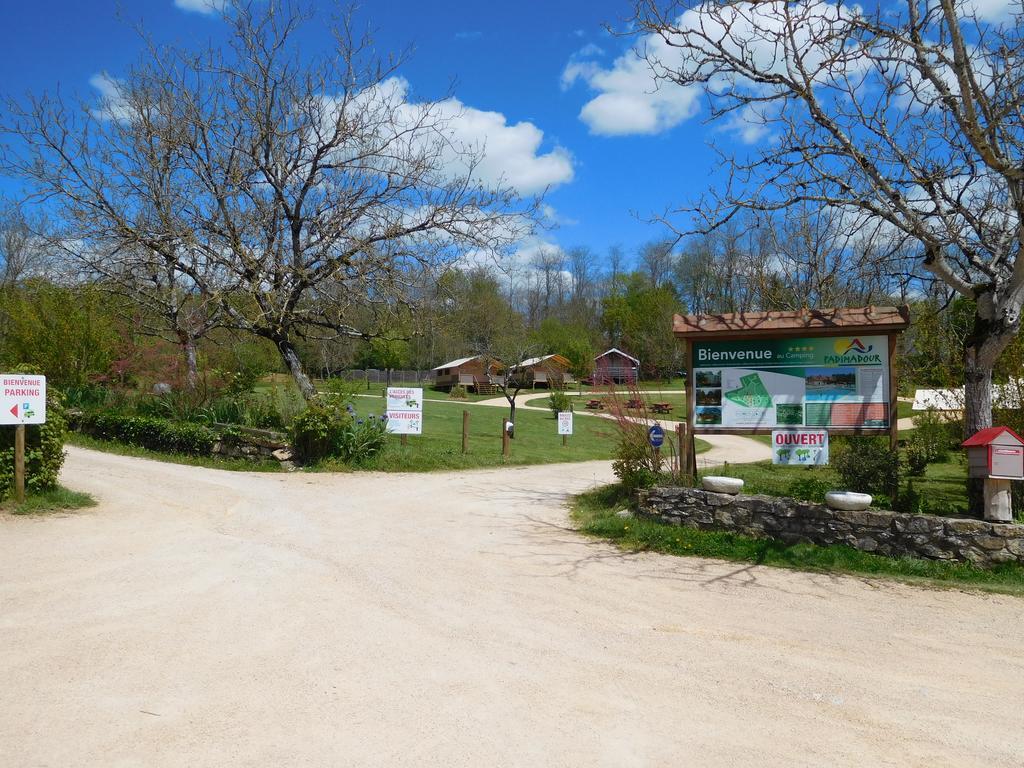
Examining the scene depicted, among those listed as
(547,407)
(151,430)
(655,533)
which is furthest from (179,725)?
(547,407)

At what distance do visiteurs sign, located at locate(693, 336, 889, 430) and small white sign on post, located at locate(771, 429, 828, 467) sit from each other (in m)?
0.14

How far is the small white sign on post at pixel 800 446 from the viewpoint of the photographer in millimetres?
9500

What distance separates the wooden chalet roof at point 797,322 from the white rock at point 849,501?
91.0 inches

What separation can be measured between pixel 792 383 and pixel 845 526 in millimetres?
2200

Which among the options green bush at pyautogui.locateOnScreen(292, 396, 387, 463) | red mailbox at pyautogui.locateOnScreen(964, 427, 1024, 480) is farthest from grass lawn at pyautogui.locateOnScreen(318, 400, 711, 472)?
red mailbox at pyautogui.locateOnScreen(964, 427, 1024, 480)

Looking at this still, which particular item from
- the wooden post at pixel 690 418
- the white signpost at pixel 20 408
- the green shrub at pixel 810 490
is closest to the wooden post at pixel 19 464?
the white signpost at pixel 20 408

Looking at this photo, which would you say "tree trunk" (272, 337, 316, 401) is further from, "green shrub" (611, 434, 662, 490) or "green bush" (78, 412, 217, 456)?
"green shrub" (611, 434, 662, 490)

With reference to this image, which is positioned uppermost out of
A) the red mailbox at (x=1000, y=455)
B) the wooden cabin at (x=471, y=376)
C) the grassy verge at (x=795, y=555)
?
the wooden cabin at (x=471, y=376)

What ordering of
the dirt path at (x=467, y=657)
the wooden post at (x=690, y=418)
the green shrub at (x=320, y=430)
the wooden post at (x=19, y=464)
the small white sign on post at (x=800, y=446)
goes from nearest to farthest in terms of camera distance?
the dirt path at (x=467, y=657) < the small white sign on post at (x=800, y=446) < the wooden post at (x=19, y=464) < the wooden post at (x=690, y=418) < the green shrub at (x=320, y=430)

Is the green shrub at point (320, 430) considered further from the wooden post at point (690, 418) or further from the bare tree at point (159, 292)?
the wooden post at point (690, 418)

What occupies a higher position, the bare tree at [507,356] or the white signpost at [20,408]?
the bare tree at [507,356]

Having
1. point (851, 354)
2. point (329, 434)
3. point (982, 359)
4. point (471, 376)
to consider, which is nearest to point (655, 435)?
point (851, 354)

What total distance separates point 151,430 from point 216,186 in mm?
5834

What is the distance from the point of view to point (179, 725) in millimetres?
4074
